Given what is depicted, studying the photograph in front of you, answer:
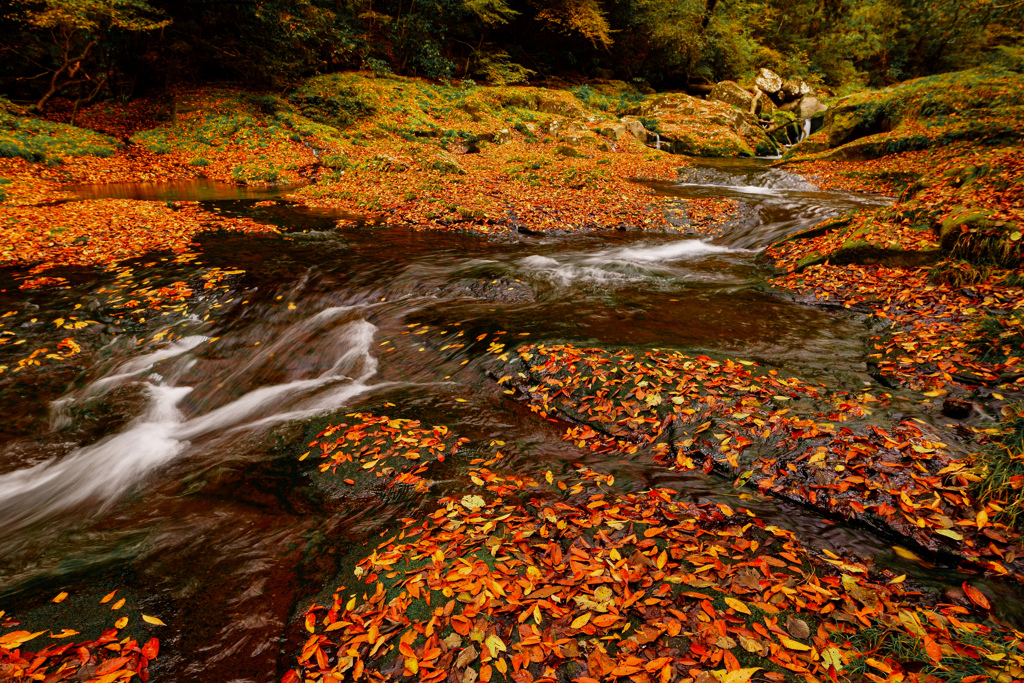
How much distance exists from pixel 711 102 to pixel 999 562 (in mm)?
28098

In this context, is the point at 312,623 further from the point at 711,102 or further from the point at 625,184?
the point at 711,102

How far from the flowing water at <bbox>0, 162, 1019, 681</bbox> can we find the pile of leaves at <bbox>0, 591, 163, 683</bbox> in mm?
113

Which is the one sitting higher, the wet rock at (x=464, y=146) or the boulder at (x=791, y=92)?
the boulder at (x=791, y=92)

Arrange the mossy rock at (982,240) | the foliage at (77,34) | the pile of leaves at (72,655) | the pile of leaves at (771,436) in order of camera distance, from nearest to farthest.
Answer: the pile of leaves at (72,655)
the pile of leaves at (771,436)
the mossy rock at (982,240)
the foliage at (77,34)

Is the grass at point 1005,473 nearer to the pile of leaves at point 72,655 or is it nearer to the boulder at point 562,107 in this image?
the pile of leaves at point 72,655

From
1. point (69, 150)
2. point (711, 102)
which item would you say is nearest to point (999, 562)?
point (69, 150)

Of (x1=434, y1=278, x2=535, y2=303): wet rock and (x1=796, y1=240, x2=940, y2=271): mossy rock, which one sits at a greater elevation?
(x1=796, y1=240, x2=940, y2=271): mossy rock

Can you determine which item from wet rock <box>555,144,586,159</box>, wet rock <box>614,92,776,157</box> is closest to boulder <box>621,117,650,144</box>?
wet rock <box>614,92,776,157</box>

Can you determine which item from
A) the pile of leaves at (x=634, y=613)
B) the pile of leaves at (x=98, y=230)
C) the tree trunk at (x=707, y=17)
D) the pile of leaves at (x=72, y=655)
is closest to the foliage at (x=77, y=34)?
the pile of leaves at (x=98, y=230)

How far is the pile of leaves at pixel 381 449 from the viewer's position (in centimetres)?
398

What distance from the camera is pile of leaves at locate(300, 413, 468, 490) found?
398cm

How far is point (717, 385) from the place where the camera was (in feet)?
15.4

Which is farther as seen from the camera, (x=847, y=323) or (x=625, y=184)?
(x=625, y=184)

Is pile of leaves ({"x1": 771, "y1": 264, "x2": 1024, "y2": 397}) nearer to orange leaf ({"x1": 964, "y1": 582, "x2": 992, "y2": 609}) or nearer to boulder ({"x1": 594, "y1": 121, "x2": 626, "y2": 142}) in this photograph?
orange leaf ({"x1": 964, "y1": 582, "x2": 992, "y2": 609})
